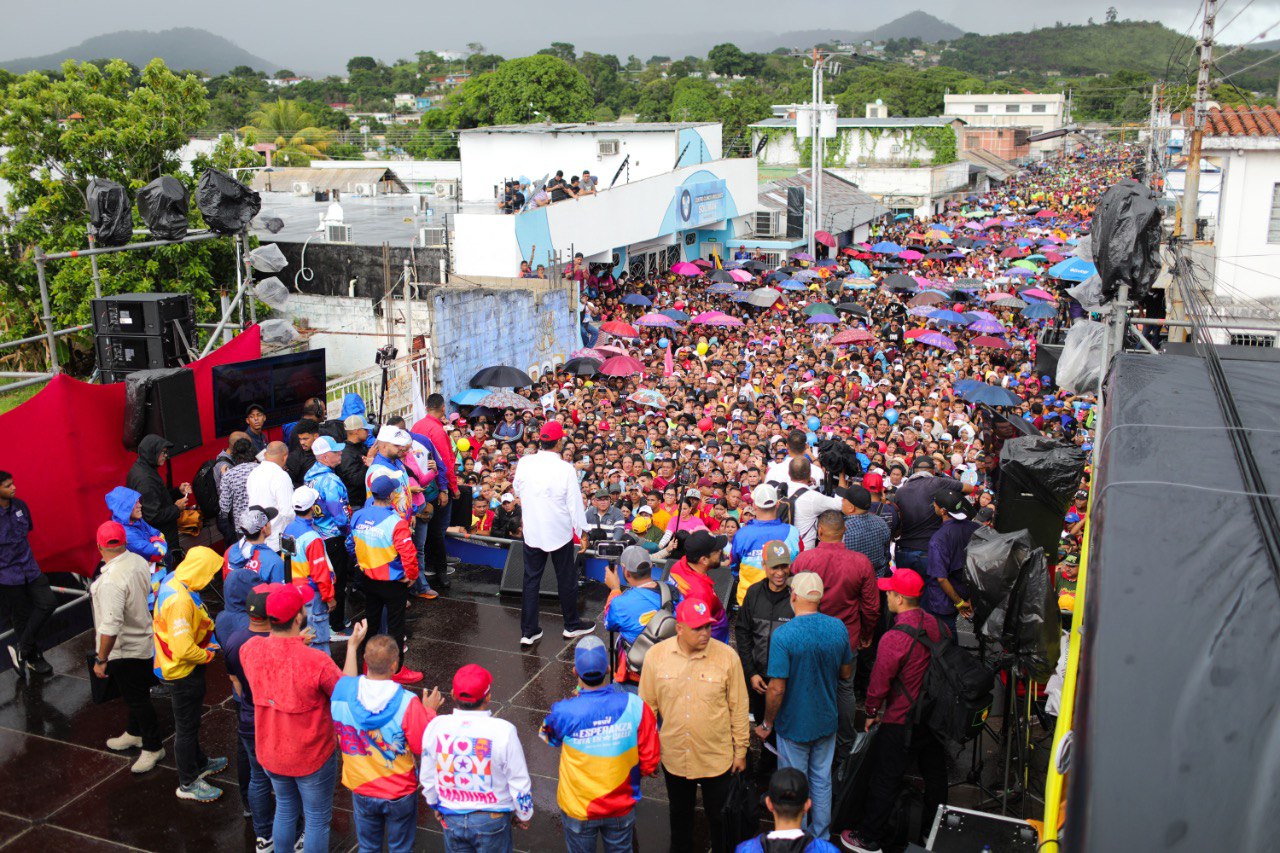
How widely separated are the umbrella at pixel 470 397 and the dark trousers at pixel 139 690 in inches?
430

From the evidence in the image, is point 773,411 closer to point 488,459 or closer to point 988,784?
point 488,459

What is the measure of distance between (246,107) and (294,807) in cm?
10634

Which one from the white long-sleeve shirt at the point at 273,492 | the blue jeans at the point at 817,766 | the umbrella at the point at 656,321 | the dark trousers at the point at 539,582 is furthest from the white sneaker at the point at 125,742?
the umbrella at the point at 656,321

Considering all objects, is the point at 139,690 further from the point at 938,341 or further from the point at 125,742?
the point at 938,341

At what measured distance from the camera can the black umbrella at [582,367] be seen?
1934 centimetres

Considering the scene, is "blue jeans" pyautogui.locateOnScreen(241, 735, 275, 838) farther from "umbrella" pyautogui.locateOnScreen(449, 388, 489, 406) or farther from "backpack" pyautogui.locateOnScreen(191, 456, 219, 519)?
"umbrella" pyautogui.locateOnScreen(449, 388, 489, 406)

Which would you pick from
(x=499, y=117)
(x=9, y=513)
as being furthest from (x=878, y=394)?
(x=499, y=117)

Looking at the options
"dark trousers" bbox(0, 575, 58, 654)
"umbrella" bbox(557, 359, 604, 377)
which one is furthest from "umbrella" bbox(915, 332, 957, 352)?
"dark trousers" bbox(0, 575, 58, 654)

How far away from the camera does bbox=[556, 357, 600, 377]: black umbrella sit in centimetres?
1934

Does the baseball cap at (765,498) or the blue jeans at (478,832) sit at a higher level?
the baseball cap at (765,498)

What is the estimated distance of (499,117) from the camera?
75.3 m

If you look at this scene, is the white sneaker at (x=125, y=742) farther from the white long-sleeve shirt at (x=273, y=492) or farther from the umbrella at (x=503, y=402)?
the umbrella at (x=503, y=402)

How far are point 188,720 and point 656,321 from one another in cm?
1729

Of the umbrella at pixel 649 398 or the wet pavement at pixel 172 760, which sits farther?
the umbrella at pixel 649 398
